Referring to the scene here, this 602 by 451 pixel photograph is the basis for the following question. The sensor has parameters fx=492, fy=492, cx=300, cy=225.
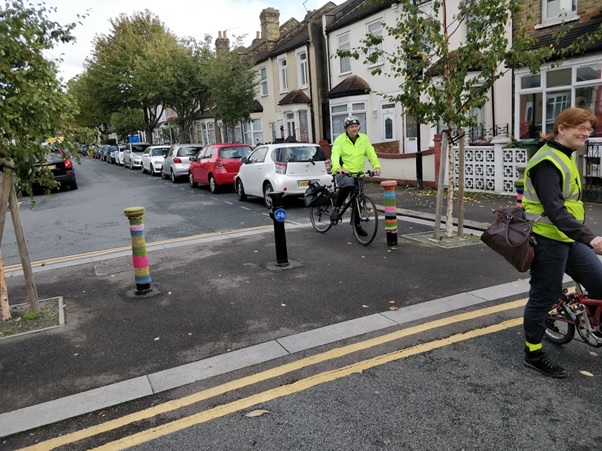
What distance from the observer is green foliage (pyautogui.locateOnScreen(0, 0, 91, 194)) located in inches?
177

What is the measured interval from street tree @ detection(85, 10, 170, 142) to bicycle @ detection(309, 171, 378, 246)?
26.5 meters

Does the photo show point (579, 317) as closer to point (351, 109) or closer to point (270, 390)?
point (270, 390)

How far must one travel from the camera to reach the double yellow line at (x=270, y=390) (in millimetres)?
3127

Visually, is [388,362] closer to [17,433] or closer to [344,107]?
[17,433]

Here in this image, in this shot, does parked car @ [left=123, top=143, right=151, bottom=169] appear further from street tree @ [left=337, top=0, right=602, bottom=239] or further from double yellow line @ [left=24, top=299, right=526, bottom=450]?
double yellow line @ [left=24, top=299, right=526, bottom=450]

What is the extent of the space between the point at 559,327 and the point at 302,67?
2389 centimetres

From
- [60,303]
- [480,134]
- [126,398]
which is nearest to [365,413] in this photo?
[126,398]

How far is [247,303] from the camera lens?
546 centimetres

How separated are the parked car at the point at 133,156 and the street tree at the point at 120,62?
10.3 feet

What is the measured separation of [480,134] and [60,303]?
16148mm

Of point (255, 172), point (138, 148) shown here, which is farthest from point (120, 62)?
point (255, 172)

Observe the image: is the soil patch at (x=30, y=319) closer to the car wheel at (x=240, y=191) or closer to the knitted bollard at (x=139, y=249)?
the knitted bollard at (x=139, y=249)

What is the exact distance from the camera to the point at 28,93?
15.0ft

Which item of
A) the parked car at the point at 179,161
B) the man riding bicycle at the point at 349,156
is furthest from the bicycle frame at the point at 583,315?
the parked car at the point at 179,161
